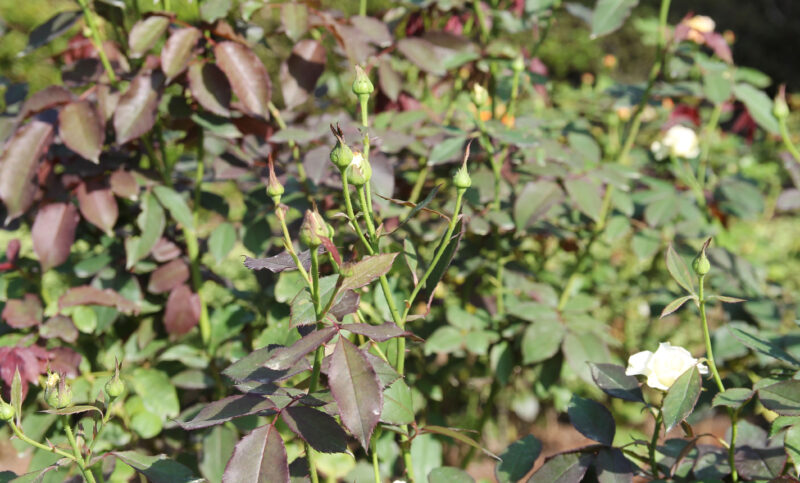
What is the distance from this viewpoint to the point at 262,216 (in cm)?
132

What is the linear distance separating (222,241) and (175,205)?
4.5 inches

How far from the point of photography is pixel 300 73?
50.1 inches

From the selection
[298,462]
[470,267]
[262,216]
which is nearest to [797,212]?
[470,267]

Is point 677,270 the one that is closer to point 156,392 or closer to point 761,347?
point 761,347

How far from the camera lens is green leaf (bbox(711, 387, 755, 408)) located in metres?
0.76

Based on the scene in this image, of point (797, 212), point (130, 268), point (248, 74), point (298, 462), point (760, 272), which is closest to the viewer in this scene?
point (298, 462)

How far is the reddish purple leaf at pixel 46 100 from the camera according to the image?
1.13 metres

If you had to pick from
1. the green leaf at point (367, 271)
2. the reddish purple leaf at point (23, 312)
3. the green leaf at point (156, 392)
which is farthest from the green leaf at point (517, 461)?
the reddish purple leaf at point (23, 312)

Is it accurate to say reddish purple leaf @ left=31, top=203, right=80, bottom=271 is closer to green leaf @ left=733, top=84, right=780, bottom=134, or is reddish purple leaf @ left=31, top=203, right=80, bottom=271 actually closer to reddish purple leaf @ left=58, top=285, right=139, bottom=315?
reddish purple leaf @ left=58, top=285, right=139, bottom=315

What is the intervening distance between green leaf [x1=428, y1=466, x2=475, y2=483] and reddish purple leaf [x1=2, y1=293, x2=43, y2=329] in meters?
0.77

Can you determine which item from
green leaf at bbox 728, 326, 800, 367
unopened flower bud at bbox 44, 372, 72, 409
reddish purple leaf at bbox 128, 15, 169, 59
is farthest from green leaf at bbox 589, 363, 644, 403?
reddish purple leaf at bbox 128, 15, 169, 59

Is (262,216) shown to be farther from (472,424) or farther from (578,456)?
(472,424)

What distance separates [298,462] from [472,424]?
1273mm

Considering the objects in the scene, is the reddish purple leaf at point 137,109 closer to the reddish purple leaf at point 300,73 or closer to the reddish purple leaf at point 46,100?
the reddish purple leaf at point 46,100
